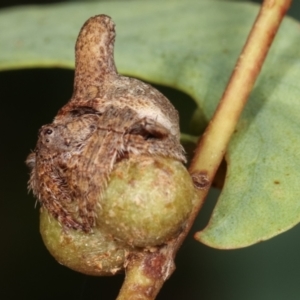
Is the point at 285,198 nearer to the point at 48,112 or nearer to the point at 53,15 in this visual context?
the point at 53,15

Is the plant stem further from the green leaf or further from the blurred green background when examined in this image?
the blurred green background

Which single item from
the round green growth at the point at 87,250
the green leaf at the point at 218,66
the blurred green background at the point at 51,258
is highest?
the green leaf at the point at 218,66

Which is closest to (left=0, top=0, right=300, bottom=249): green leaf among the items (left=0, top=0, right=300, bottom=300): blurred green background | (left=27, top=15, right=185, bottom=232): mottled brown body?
(left=27, top=15, right=185, bottom=232): mottled brown body

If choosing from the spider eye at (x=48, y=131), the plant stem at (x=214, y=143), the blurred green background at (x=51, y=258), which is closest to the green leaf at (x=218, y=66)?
the plant stem at (x=214, y=143)

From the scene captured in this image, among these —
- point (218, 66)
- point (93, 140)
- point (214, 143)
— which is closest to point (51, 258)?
point (218, 66)

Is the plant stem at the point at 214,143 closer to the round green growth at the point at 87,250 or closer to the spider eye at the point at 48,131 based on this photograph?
the round green growth at the point at 87,250
